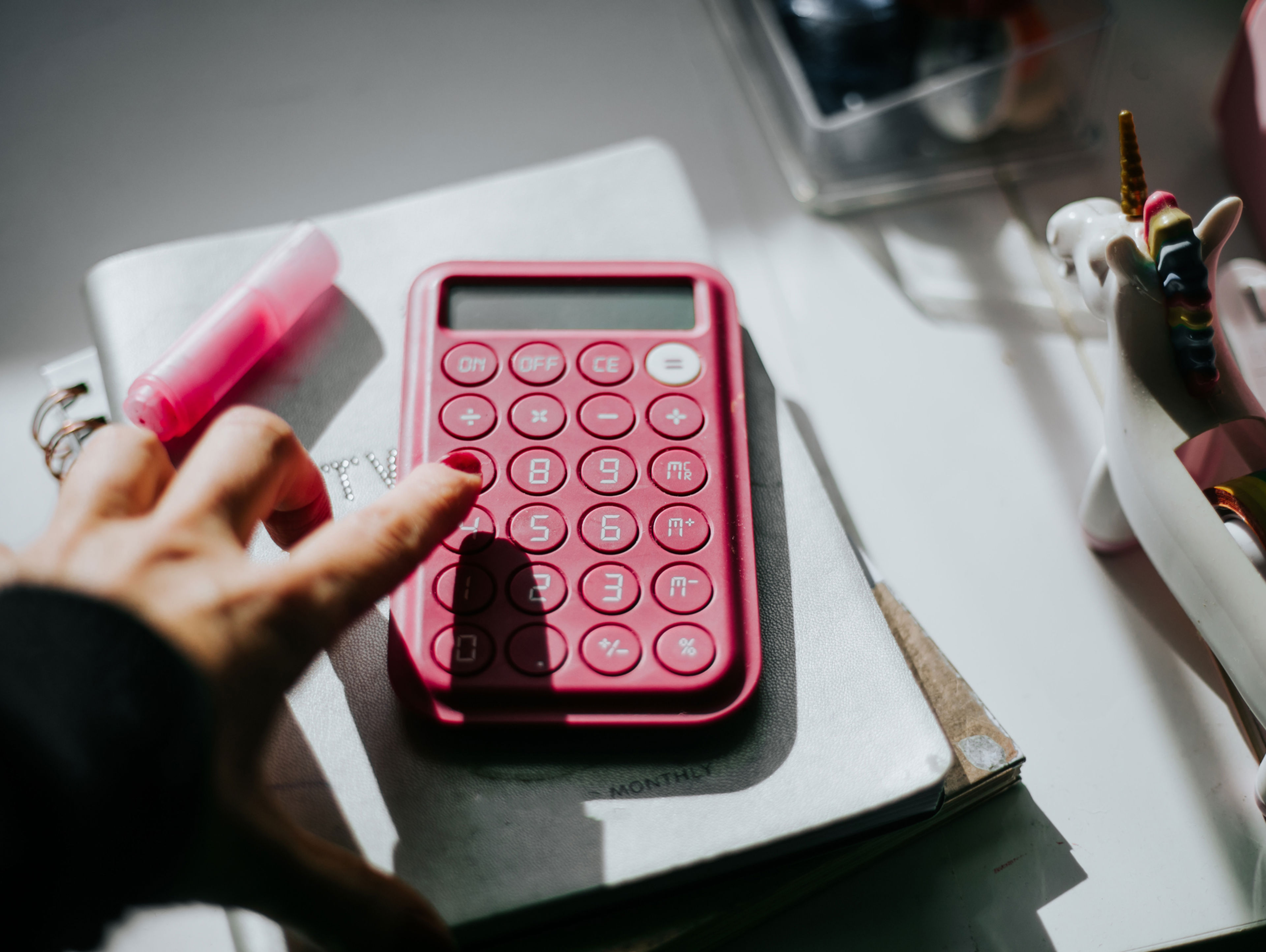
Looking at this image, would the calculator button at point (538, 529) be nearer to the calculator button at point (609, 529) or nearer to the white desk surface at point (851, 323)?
the calculator button at point (609, 529)

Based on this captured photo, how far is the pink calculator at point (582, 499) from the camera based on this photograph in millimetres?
278

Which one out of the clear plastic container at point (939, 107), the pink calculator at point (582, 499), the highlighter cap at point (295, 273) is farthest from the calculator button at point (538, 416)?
the clear plastic container at point (939, 107)

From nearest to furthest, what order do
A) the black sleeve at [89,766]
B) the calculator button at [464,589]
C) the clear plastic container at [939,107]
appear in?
1. the black sleeve at [89,766]
2. the calculator button at [464,589]
3. the clear plastic container at [939,107]

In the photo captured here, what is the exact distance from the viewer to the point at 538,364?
0.33 meters

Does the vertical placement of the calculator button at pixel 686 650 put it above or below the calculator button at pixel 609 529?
below

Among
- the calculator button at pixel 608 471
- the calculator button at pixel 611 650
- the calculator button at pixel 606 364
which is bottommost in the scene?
the calculator button at pixel 611 650

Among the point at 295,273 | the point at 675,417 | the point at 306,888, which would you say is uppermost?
the point at 295,273

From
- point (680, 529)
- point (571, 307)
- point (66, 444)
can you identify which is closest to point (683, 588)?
point (680, 529)

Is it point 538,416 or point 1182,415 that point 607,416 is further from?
point 1182,415

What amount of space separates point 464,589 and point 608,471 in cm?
6

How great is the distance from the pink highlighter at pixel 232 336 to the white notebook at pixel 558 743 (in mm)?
11

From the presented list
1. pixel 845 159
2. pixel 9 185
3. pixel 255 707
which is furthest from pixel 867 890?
pixel 9 185

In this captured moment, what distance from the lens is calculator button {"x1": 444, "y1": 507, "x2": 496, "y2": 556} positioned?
11.6 inches

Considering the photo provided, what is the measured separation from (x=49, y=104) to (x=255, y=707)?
43 centimetres
